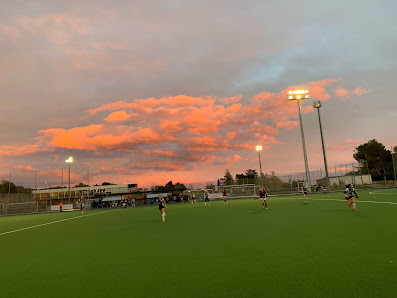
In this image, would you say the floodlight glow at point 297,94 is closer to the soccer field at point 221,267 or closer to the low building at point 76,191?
the soccer field at point 221,267

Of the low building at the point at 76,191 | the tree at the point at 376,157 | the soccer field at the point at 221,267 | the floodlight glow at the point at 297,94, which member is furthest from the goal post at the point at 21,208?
the tree at the point at 376,157

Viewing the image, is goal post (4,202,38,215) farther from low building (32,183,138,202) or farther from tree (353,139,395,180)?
tree (353,139,395,180)

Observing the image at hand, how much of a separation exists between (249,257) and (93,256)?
447 centimetres

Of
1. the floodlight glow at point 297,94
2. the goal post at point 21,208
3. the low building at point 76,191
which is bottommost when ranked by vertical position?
the goal post at point 21,208

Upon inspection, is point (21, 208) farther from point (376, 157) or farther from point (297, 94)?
point (376, 157)

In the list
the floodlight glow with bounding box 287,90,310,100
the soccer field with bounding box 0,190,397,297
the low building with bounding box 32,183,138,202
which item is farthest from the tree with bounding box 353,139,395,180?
the soccer field with bounding box 0,190,397,297

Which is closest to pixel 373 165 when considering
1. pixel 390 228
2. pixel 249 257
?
pixel 390 228

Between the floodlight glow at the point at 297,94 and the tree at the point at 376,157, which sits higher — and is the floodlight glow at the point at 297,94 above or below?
above

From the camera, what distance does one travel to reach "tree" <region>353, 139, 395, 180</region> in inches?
3127

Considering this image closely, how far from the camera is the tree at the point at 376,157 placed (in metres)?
79.4

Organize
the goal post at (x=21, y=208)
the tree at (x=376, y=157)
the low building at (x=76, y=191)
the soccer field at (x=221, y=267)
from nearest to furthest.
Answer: the soccer field at (x=221, y=267) < the goal post at (x=21, y=208) < the tree at (x=376, y=157) < the low building at (x=76, y=191)

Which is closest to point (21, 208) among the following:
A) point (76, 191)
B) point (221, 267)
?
point (76, 191)

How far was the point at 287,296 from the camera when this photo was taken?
3980 millimetres

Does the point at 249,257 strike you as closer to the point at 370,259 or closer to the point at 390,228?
the point at 370,259
